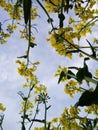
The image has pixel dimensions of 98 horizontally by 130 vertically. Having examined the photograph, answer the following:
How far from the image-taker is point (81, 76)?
3.20ft

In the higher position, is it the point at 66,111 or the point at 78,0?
the point at 78,0

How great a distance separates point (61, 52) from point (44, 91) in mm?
3622

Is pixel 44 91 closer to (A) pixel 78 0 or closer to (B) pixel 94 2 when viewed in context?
(B) pixel 94 2

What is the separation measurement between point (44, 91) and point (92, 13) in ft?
10.5

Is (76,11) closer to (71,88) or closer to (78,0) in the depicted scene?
(78,0)

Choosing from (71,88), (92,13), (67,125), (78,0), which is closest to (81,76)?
(78,0)

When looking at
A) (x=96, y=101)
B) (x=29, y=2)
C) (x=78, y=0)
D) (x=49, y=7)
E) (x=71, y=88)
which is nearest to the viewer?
(x=96, y=101)

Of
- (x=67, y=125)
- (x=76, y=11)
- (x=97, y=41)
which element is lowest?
(x=67, y=125)

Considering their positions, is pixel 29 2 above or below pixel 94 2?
below

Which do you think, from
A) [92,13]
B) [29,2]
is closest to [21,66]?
[92,13]

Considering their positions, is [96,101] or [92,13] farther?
[92,13]

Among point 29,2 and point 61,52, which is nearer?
point 29,2

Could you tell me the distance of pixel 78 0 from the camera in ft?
7.77

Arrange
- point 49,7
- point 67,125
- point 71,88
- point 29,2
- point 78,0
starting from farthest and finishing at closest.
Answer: point 67,125 < point 71,88 < point 49,7 < point 78,0 < point 29,2
